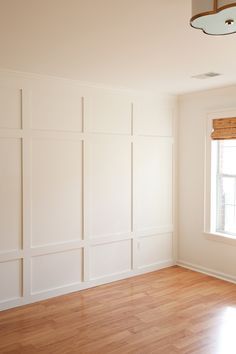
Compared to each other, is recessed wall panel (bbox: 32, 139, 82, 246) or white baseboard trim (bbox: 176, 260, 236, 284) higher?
recessed wall panel (bbox: 32, 139, 82, 246)

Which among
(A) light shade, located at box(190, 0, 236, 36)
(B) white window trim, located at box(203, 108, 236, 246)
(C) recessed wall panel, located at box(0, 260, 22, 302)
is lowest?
(C) recessed wall panel, located at box(0, 260, 22, 302)

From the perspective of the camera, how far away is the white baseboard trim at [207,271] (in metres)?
4.87

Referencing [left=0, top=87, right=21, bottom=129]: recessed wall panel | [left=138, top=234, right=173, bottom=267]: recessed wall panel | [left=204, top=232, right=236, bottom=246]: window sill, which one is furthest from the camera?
[left=138, top=234, right=173, bottom=267]: recessed wall panel

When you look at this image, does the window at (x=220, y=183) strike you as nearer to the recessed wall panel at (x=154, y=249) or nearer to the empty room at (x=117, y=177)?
the empty room at (x=117, y=177)

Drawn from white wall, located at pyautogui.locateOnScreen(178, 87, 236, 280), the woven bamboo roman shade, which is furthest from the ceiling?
white wall, located at pyautogui.locateOnScreen(178, 87, 236, 280)

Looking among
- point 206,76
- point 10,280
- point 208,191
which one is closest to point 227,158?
point 208,191

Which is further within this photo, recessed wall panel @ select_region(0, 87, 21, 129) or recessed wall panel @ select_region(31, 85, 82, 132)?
recessed wall panel @ select_region(31, 85, 82, 132)

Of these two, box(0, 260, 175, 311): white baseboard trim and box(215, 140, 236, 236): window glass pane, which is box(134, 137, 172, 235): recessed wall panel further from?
box(215, 140, 236, 236): window glass pane

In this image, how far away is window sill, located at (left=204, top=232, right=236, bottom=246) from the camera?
480cm

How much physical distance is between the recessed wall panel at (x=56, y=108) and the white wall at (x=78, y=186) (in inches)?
0.5

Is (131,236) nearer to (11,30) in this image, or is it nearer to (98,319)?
(98,319)

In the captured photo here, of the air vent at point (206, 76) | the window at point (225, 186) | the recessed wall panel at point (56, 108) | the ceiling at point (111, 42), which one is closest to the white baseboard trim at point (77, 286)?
the window at point (225, 186)

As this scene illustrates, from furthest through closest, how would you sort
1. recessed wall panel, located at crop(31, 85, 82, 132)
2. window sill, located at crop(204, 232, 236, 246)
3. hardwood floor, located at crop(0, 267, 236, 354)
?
window sill, located at crop(204, 232, 236, 246)
recessed wall panel, located at crop(31, 85, 82, 132)
hardwood floor, located at crop(0, 267, 236, 354)

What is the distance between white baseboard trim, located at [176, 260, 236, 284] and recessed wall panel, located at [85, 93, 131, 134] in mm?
2183
